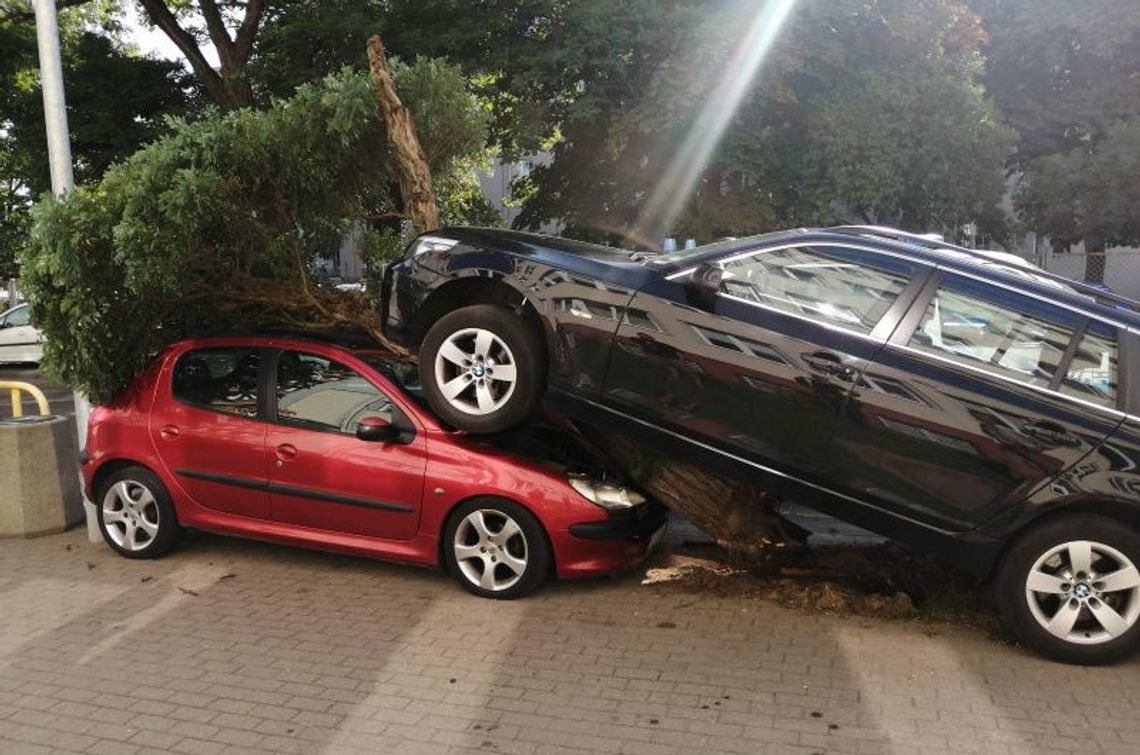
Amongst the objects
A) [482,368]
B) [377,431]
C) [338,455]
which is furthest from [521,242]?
[338,455]

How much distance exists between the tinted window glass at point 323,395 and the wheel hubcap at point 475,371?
515 millimetres

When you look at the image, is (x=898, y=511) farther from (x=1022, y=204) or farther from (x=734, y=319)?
(x=1022, y=204)

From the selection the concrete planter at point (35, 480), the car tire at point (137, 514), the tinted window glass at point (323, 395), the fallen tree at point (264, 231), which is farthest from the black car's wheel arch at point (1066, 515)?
the concrete planter at point (35, 480)

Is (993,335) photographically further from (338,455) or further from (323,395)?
(323,395)

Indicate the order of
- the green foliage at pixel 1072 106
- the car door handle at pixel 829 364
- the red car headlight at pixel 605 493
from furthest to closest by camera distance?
the green foliage at pixel 1072 106
the red car headlight at pixel 605 493
the car door handle at pixel 829 364

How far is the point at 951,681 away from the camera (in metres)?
4.08

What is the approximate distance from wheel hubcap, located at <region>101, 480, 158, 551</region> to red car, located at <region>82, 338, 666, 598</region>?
0.01m

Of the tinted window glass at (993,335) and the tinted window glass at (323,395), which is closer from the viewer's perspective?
the tinted window glass at (993,335)

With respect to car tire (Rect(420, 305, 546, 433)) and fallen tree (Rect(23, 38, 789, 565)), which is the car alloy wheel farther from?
car tire (Rect(420, 305, 546, 433))

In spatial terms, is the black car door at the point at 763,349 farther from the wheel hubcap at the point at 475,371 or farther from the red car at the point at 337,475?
the red car at the point at 337,475

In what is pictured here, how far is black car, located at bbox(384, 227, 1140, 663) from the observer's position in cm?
412

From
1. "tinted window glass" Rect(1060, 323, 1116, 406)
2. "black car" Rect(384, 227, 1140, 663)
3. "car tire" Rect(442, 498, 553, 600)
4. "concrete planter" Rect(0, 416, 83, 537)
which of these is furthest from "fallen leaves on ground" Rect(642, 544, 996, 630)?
"concrete planter" Rect(0, 416, 83, 537)

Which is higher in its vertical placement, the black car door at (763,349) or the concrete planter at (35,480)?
the black car door at (763,349)

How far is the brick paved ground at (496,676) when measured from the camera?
141 inches
